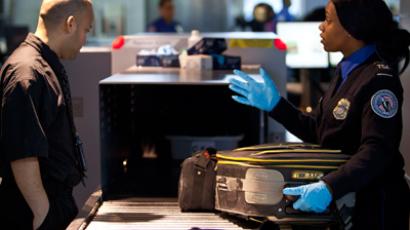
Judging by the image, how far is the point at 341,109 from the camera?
2.59 m

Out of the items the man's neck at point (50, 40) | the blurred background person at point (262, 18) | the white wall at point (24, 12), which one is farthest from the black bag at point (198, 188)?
the white wall at point (24, 12)

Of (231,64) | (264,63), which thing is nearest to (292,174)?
(231,64)

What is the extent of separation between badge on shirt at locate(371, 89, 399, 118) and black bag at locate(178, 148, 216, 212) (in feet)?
2.15

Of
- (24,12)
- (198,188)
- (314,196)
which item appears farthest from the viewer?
(24,12)

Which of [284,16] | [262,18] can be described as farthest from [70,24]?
[284,16]

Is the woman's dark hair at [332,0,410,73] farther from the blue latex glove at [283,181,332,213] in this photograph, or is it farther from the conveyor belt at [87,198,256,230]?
the conveyor belt at [87,198,256,230]

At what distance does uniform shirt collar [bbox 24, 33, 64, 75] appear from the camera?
2705 mm

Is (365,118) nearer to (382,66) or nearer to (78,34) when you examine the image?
(382,66)

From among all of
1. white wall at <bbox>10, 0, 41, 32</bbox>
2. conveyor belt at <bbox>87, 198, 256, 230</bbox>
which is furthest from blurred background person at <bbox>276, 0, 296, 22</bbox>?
conveyor belt at <bbox>87, 198, 256, 230</bbox>

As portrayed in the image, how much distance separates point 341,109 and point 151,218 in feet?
2.42

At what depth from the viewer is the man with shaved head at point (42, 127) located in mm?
2523

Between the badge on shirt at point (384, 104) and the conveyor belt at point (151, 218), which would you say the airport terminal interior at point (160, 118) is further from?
the badge on shirt at point (384, 104)

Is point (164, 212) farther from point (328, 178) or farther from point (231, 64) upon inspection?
point (231, 64)

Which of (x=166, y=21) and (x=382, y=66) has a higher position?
(x=382, y=66)
